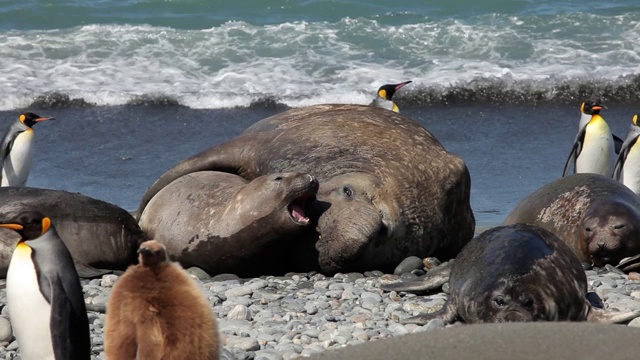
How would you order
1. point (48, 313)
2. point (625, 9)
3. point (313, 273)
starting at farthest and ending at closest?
1. point (625, 9)
2. point (313, 273)
3. point (48, 313)

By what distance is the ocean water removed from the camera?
54.0ft

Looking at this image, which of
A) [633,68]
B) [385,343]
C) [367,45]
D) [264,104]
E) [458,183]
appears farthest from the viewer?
[367,45]

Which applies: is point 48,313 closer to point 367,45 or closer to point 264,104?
point 264,104

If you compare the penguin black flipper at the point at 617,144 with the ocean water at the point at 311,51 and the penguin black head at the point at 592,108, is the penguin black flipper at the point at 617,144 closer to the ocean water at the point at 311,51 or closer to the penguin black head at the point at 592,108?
the penguin black head at the point at 592,108

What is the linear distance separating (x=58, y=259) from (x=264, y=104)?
10.2 m

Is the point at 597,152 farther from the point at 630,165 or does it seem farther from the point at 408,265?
the point at 408,265

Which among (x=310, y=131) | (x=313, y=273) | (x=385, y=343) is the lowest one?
(x=313, y=273)

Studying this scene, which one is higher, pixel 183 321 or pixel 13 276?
pixel 183 321

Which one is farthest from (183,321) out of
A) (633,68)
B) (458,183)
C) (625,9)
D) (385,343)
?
(625,9)

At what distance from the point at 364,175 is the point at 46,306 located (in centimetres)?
304

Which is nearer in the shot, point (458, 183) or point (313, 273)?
point (313, 273)

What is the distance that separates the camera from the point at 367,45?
18.9 m

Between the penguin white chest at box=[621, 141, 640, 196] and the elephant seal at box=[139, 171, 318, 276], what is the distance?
479 cm

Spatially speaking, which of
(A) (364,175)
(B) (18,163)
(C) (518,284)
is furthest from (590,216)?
(B) (18,163)
